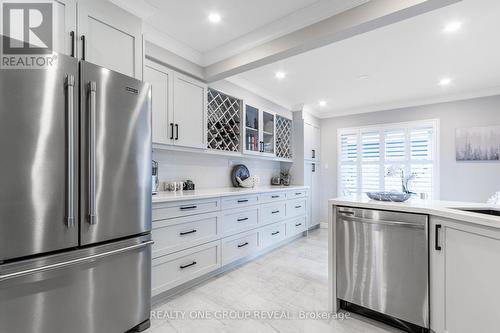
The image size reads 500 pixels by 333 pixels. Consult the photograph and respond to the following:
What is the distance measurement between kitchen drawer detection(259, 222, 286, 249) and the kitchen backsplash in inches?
36.9

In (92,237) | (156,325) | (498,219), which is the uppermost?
→ (498,219)

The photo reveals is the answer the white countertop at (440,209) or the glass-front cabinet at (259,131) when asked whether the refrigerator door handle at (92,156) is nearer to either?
the white countertop at (440,209)

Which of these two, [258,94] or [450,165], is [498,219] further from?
[450,165]

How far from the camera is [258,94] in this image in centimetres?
400

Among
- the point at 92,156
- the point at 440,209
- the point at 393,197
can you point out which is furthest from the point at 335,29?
the point at 92,156

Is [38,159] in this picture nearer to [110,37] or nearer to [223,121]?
[110,37]

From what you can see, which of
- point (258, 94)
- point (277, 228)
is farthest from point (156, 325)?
point (258, 94)

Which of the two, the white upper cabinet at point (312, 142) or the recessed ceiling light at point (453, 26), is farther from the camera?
the white upper cabinet at point (312, 142)

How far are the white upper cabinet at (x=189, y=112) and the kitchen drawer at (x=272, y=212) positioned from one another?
1.27 meters

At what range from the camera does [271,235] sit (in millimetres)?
3619

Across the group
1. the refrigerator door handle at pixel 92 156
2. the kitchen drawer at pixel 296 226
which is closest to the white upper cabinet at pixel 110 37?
the refrigerator door handle at pixel 92 156

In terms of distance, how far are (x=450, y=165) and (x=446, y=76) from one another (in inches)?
65.0

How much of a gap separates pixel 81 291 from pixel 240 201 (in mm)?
1844

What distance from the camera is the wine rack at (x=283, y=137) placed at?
183 inches
